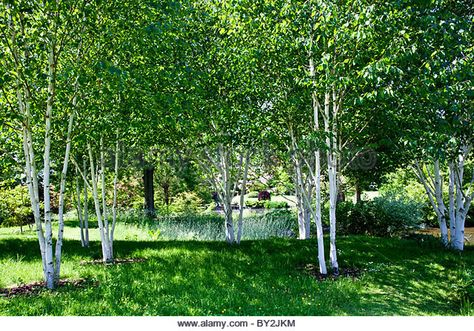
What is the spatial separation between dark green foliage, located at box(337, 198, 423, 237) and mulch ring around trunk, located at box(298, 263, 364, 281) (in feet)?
28.2

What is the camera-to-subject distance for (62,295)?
6.21m

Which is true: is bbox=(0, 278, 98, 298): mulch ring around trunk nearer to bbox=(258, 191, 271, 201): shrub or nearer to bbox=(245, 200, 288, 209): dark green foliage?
bbox=(245, 200, 288, 209): dark green foliage

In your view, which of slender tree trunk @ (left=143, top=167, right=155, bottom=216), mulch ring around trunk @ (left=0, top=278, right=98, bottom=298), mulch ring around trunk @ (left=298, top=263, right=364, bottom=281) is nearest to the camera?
mulch ring around trunk @ (left=0, top=278, right=98, bottom=298)

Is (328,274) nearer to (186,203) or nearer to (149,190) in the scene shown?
(149,190)

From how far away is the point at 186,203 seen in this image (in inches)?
986

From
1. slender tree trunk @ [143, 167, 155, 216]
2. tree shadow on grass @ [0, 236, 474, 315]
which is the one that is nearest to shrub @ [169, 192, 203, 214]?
slender tree trunk @ [143, 167, 155, 216]

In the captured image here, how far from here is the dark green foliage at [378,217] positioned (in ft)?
53.2

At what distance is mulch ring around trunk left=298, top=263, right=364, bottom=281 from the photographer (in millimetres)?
7861

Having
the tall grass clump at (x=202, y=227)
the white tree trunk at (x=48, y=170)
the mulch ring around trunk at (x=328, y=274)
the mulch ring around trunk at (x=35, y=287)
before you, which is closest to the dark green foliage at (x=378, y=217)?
the tall grass clump at (x=202, y=227)

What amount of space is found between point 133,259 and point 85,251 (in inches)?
83.3

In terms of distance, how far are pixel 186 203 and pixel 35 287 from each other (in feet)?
59.7

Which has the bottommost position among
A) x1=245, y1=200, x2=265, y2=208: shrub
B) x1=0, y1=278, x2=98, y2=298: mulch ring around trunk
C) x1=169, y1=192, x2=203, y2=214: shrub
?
x1=245, y1=200, x2=265, y2=208: shrub

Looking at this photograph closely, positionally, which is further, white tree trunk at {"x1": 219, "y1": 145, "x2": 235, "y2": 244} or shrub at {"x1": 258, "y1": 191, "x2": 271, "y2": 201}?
shrub at {"x1": 258, "y1": 191, "x2": 271, "y2": 201}

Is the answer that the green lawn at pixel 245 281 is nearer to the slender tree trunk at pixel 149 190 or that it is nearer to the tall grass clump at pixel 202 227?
the tall grass clump at pixel 202 227
